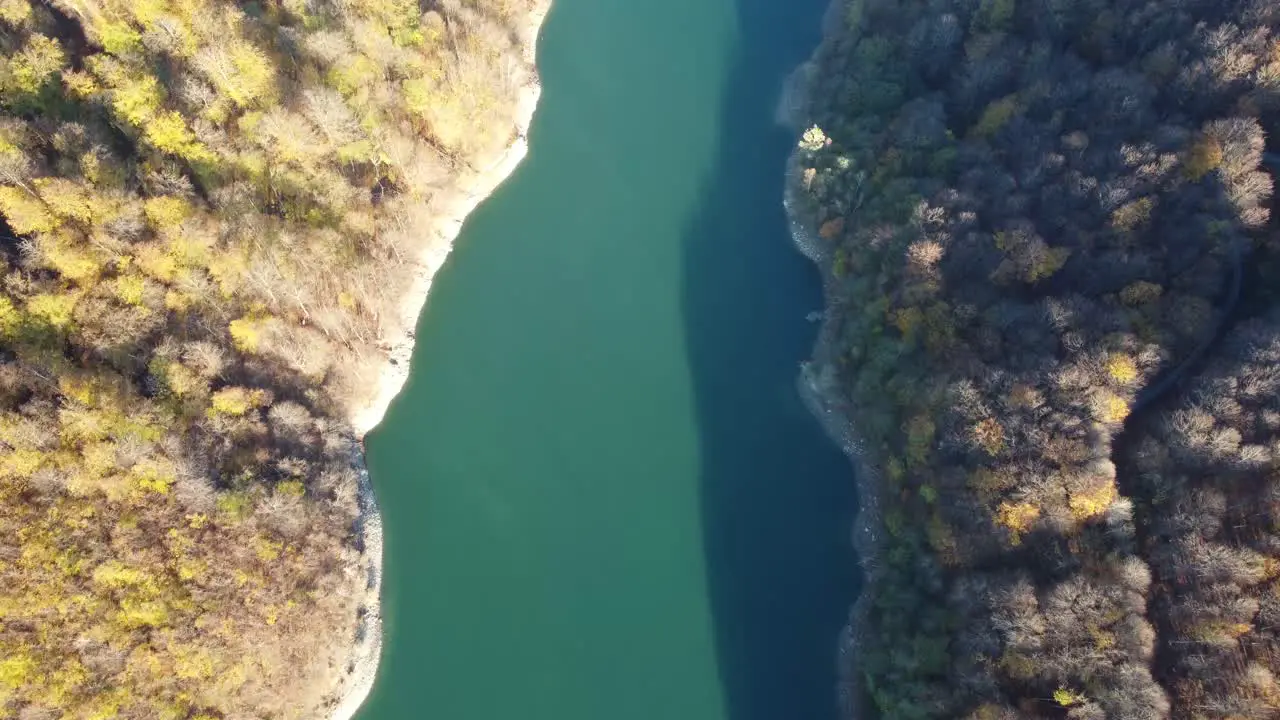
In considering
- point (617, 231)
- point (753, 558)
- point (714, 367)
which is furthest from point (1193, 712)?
point (617, 231)

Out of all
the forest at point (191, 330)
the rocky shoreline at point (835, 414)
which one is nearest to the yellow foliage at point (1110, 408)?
the rocky shoreline at point (835, 414)

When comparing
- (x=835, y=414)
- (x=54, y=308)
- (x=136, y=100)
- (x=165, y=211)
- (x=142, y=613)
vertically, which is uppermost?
(x=136, y=100)

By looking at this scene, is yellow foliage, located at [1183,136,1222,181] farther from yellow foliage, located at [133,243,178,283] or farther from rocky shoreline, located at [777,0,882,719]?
yellow foliage, located at [133,243,178,283]

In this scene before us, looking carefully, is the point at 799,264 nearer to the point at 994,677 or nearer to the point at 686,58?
the point at 686,58

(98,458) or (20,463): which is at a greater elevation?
→ (98,458)

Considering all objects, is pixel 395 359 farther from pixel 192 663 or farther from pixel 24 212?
pixel 192 663

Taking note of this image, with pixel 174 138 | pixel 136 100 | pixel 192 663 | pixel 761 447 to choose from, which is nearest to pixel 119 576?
pixel 192 663

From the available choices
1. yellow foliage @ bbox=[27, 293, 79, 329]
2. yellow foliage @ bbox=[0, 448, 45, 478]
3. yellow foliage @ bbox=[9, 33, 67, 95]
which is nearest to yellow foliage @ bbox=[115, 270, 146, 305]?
yellow foliage @ bbox=[27, 293, 79, 329]
